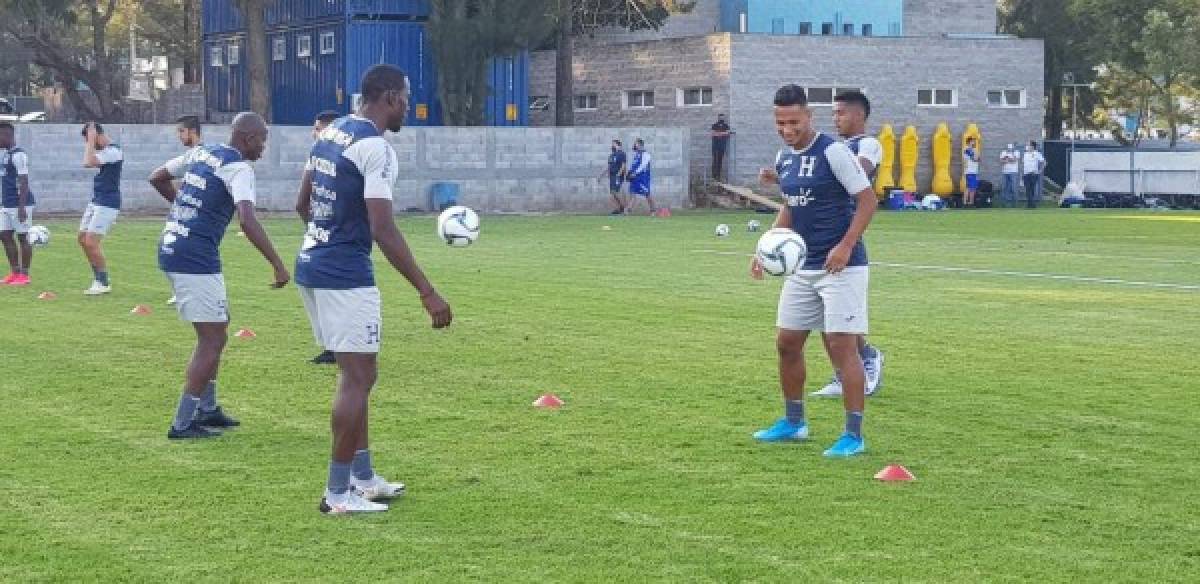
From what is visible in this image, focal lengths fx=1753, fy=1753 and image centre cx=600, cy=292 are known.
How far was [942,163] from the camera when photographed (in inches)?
1975

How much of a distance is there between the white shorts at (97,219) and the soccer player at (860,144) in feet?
34.9

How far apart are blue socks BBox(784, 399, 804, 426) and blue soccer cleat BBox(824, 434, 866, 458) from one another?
1.58 feet

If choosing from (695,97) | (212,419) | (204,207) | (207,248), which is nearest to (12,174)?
(204,207)

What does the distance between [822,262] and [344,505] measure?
3359 millimetres

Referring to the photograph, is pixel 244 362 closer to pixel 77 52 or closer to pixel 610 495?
pixel 610 495

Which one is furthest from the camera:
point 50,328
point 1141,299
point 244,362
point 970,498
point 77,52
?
point 77,52

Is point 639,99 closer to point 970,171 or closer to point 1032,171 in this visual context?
point 970,171

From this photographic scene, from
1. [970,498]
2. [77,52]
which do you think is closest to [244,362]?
[970,498]

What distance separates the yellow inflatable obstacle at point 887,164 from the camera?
4831 centimetres

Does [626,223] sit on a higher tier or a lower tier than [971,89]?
lower

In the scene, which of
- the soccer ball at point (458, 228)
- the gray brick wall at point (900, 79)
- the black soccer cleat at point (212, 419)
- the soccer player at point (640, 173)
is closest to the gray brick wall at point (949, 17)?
the gray brick wall at point (900, 79)

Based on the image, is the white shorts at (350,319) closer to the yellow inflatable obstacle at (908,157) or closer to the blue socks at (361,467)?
the blue socks at (361,467)

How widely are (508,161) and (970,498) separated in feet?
118

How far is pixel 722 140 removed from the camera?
4778cm
